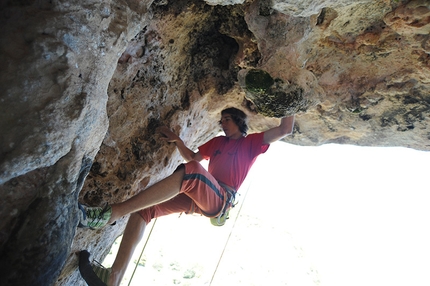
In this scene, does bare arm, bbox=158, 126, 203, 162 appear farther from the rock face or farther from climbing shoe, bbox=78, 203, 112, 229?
climbing shoe, bbox=78, 203, 112, 229

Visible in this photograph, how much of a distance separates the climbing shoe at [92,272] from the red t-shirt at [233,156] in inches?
59.8

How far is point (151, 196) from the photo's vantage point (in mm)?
3000

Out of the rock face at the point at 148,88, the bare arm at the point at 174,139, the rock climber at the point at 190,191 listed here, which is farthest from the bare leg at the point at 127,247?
the bare arm at the point at 174,139

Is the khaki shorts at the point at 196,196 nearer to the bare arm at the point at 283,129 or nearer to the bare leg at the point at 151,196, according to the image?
the bare leg at the point at 151,196

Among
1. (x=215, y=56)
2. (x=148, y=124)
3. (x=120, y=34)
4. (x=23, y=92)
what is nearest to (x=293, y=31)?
(x=215, y=56)

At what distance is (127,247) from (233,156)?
1.52 meters

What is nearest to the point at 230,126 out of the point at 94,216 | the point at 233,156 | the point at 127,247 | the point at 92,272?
the point at 233,156

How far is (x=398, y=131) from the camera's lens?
431 cm

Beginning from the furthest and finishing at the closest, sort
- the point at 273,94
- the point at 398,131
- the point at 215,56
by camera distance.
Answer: the point at 398,131 → the point at 215,56 → the point at 273,94

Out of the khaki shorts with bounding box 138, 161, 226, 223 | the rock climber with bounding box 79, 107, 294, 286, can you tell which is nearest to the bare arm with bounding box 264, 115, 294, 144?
the rock climber with bounding box 79, 107, 294, 286

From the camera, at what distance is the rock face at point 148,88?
66.4 inches

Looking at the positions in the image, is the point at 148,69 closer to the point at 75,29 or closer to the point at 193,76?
the point at 193,76

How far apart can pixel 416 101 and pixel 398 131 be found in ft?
2.39

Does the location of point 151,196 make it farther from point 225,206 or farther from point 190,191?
point 225,206
